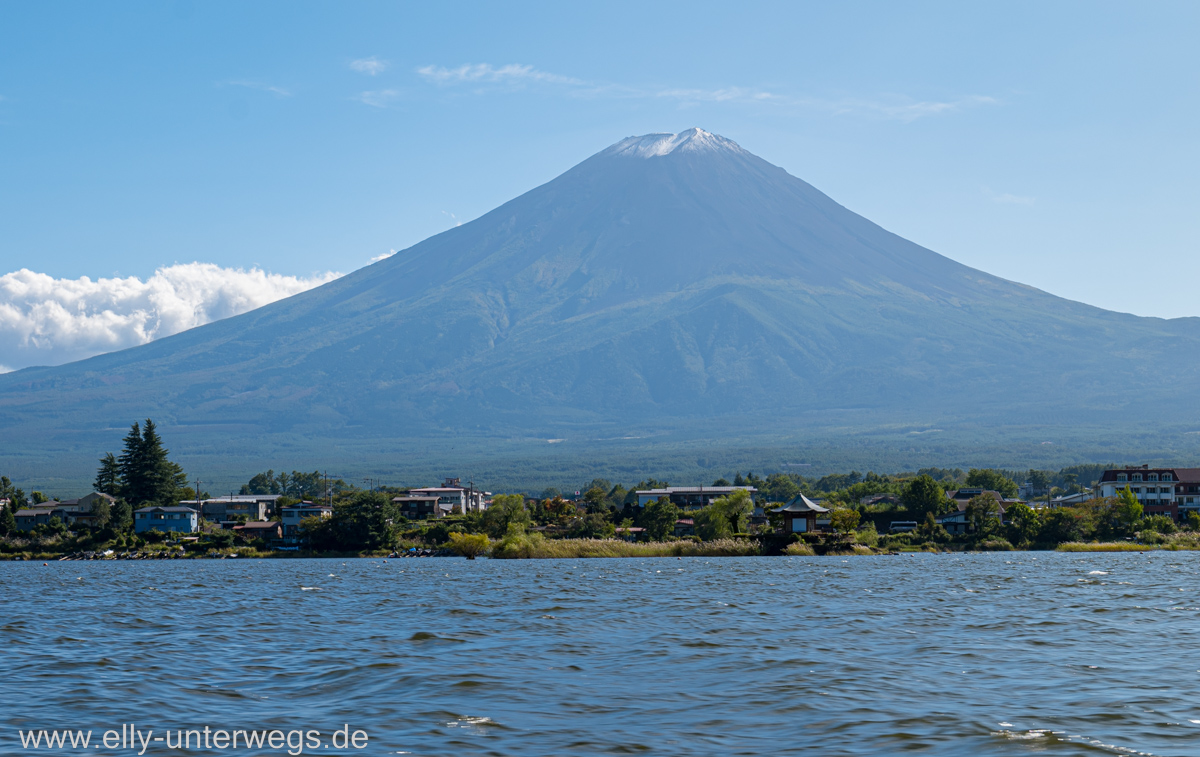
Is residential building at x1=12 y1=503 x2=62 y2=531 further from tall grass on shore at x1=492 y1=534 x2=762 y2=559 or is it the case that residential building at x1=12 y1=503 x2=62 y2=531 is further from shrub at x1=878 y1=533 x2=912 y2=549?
shrub at x1=878 y1=533 x2=912 y2=549

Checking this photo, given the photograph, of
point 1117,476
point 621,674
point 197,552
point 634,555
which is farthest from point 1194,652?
point 1117,476

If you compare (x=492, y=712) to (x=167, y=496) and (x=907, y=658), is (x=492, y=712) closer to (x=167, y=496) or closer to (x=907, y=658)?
(x=907, y=658)

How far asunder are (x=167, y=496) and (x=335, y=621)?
87449 mm

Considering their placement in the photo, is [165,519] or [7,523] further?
[165,519]

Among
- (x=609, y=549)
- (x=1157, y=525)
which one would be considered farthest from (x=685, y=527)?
(x=1157, y=525)

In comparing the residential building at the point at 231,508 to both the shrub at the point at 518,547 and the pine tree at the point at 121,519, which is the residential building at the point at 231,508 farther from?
the shrub at the point at 518,547

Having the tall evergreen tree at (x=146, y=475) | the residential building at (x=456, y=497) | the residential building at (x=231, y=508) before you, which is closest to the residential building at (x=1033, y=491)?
the residential building at (x=456, y=497)

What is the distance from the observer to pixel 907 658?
85.1 ft

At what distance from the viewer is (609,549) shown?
82938 millimetres

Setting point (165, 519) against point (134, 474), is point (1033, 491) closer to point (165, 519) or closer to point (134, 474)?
point (165, 519)

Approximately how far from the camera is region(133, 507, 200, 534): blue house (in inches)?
4144

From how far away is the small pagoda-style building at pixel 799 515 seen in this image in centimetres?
8281

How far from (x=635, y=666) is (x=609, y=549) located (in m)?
58.1

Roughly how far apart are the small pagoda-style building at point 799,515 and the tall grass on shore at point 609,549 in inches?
116
